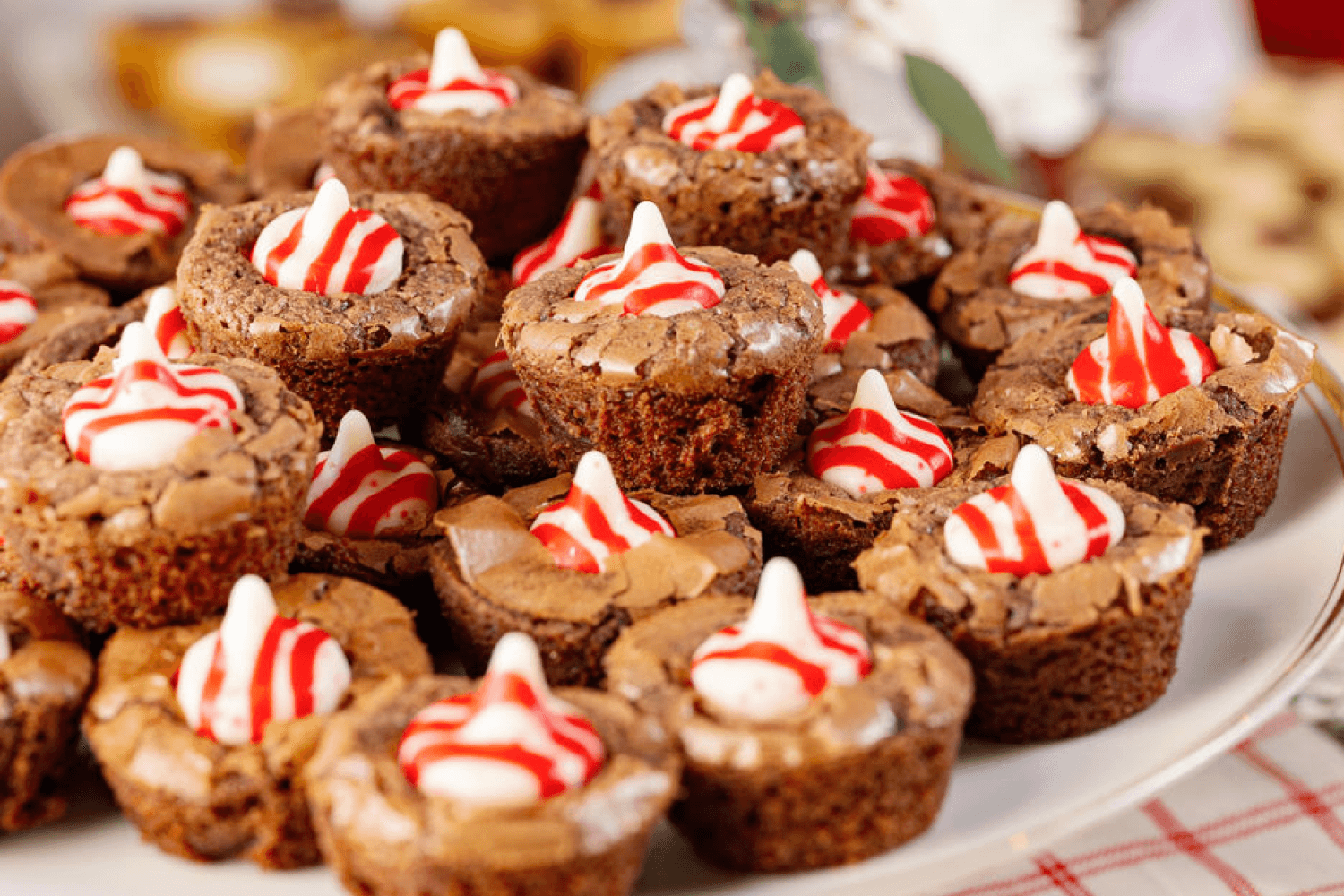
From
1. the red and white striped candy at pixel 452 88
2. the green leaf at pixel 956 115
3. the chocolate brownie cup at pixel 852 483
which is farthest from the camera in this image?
the green leaf at pixel 956 115

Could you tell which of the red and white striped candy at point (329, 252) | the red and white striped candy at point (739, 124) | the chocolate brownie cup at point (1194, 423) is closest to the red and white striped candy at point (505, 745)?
the red and white striped candy at point (329, 252)

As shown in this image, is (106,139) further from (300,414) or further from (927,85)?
(927,85)

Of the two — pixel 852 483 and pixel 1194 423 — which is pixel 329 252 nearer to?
pixel 852 483

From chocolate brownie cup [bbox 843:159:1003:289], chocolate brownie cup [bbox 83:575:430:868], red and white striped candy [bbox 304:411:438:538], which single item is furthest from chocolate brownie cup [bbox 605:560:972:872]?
chocolate brownie cup [bbox 843:159:1003:289]

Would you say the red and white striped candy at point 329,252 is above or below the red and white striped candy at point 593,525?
above

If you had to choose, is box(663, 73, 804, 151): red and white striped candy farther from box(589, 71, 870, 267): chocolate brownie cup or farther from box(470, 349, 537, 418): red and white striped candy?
Answer: box(470, 349, 537, 418): red and white striped candy

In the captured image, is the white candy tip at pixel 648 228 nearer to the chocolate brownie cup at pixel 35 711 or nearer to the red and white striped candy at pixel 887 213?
the red and white striped candy at pixel 887 213
